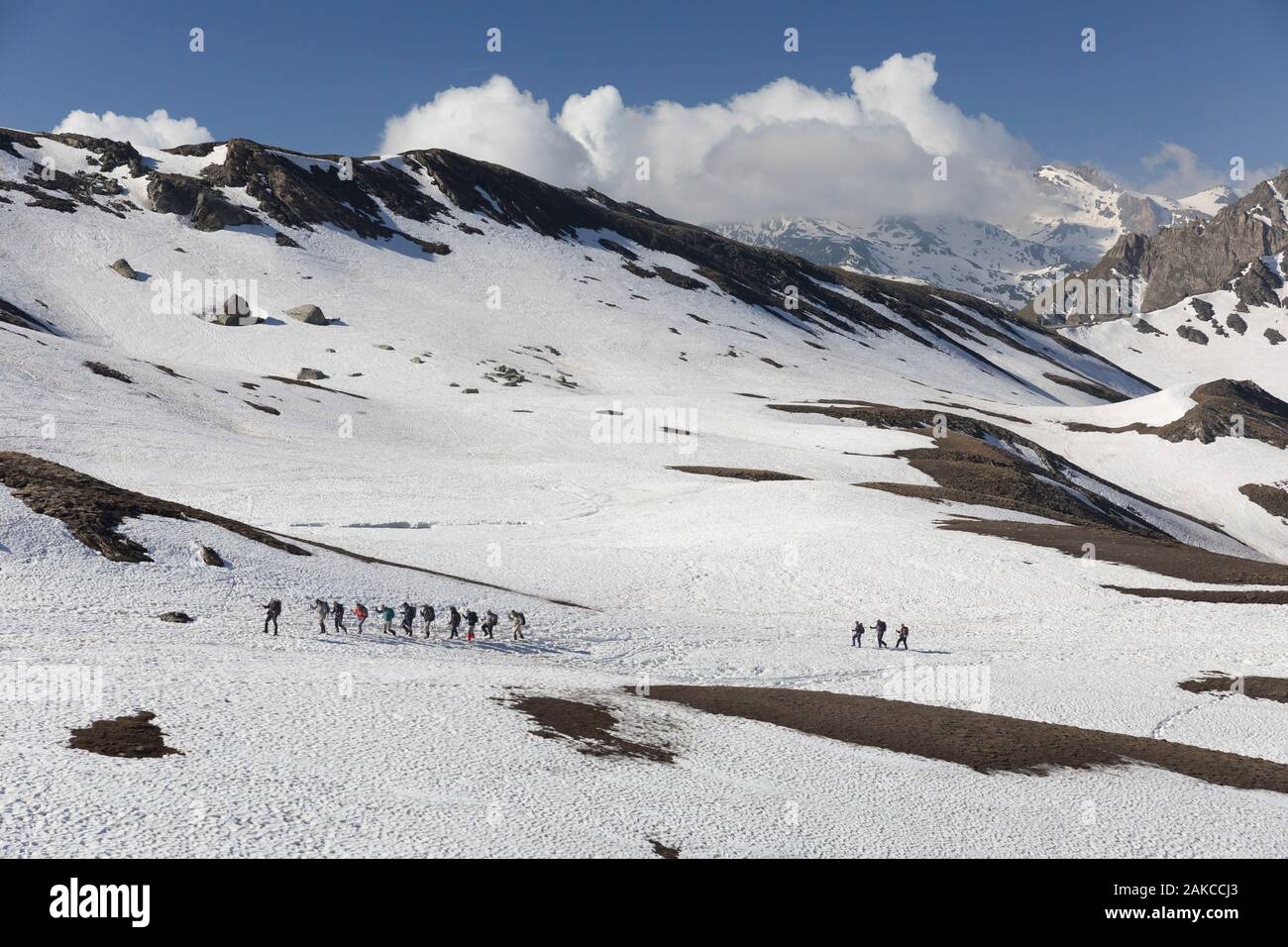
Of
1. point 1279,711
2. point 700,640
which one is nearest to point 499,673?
point 700,640

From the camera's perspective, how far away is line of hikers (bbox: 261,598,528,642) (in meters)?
35.0

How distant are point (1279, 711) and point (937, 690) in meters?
12.4

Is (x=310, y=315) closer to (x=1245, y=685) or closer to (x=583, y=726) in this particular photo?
(x=583, y=726)

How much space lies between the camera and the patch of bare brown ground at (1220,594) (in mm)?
47438

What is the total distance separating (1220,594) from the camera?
48.7 meters

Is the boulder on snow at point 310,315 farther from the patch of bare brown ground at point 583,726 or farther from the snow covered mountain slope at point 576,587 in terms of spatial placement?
the patch of bare brown ground at point 583,726

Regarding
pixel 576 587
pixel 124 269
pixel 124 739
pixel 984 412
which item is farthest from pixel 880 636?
pixel 124 269

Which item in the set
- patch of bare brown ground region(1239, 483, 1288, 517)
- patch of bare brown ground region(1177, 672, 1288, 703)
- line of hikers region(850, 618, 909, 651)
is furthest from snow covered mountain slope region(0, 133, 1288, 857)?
patch of bare brown ground region(1239, 483, 1288, 517)

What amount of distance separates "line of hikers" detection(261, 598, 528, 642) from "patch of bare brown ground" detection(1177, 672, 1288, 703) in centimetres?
2789

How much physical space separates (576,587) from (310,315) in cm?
10284

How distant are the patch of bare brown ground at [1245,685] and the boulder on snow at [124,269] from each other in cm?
14997

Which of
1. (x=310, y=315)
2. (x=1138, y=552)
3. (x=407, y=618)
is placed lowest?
(x=407, y=618)
